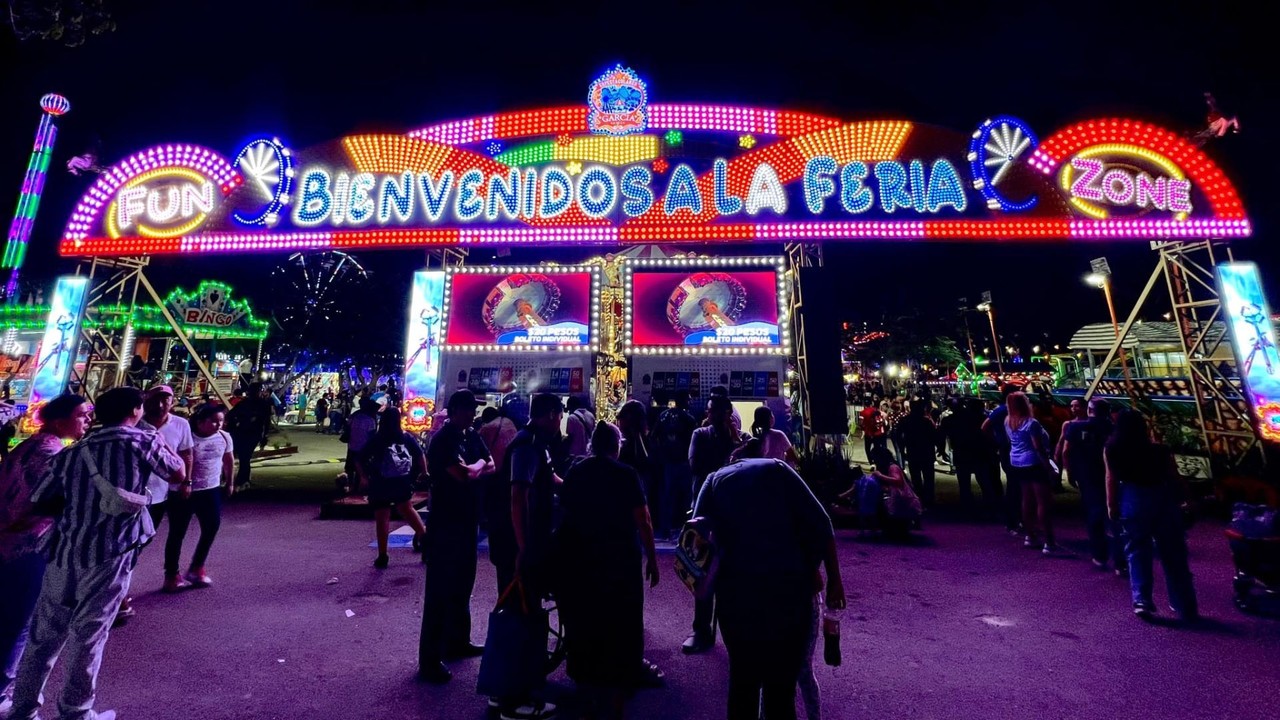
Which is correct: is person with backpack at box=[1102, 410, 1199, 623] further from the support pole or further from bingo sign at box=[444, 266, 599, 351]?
the support pole

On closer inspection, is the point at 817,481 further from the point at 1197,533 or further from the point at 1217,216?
the point at 1217,216

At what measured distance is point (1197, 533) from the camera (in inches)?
296

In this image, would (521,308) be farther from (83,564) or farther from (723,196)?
(83,564)

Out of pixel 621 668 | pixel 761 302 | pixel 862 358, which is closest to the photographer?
pixel 621 668

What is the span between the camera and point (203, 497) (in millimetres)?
5367

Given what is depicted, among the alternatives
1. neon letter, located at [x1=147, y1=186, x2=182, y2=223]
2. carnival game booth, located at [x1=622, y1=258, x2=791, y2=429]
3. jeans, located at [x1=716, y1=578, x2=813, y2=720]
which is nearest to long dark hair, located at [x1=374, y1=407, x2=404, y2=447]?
jeans, located at [x1=716, y1=578, x2=813, y2=720]

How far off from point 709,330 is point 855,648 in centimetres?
796

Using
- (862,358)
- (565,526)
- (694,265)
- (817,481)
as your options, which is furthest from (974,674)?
(862,358)

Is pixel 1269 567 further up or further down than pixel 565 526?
further down

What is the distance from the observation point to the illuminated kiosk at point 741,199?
10.1 meters

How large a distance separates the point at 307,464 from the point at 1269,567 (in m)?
18.1

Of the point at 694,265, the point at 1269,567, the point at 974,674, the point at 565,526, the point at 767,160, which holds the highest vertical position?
the point at 767,160

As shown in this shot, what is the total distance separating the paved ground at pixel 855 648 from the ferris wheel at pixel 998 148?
7.58 meters

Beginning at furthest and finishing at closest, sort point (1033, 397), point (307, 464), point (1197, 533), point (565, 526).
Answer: point (1033, 397), point (307, 464), point (1197, 533), point (565, 526)
